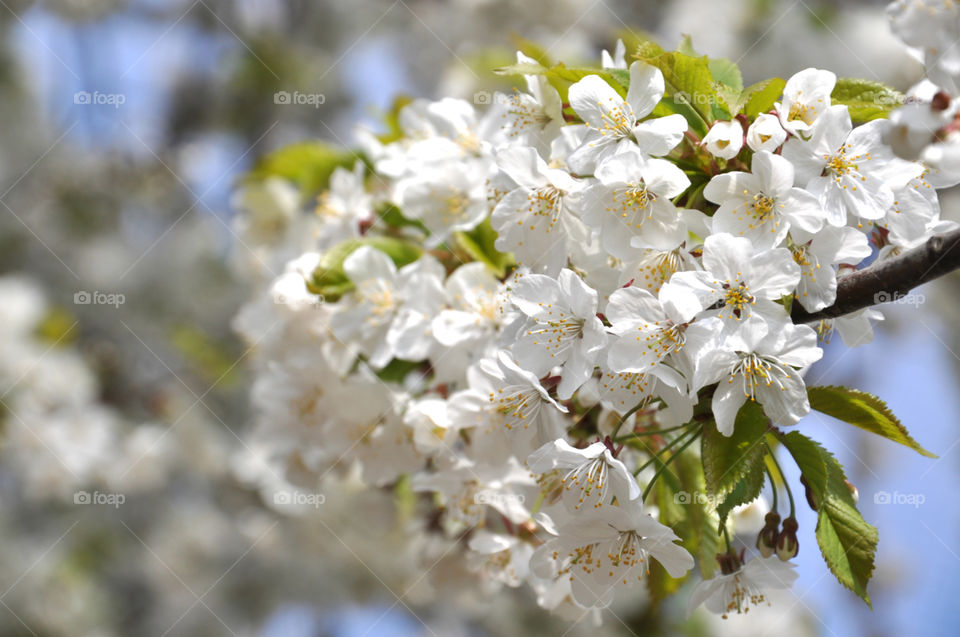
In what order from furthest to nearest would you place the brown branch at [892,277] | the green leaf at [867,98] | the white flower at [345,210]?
the white flower at [345,210]
the green leaf at [867,98]
the brown branch at [892,277]

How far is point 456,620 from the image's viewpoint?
15.9ft

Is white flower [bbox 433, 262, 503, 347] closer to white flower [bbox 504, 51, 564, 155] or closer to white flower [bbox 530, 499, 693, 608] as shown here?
white flower [bbox 504, 51, 564, 155]

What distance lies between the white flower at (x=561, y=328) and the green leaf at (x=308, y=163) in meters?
0.96

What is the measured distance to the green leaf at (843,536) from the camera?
1023 millimetres

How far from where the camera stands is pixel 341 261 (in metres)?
1.56

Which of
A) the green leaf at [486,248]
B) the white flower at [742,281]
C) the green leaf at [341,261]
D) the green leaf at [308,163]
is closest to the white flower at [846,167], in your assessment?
the white flower at [742,281]

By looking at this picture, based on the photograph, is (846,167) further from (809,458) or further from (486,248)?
(486,248)

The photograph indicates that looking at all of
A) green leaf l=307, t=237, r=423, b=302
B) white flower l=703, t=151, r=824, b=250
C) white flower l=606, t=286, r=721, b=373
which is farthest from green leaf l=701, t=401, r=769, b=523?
green leaf l=307, t=237, r=423, b=302

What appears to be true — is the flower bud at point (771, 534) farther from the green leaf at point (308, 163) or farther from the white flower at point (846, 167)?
the green leaf at point (308, 163)

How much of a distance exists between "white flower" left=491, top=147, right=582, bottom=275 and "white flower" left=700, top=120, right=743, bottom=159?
202 mm

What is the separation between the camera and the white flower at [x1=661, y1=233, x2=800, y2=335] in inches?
36.9

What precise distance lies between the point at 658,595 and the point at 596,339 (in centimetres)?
61

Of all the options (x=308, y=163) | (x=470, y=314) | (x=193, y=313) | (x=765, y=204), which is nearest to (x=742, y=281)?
(x=765, y=204)

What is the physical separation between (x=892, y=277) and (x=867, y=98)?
32 centimetres
